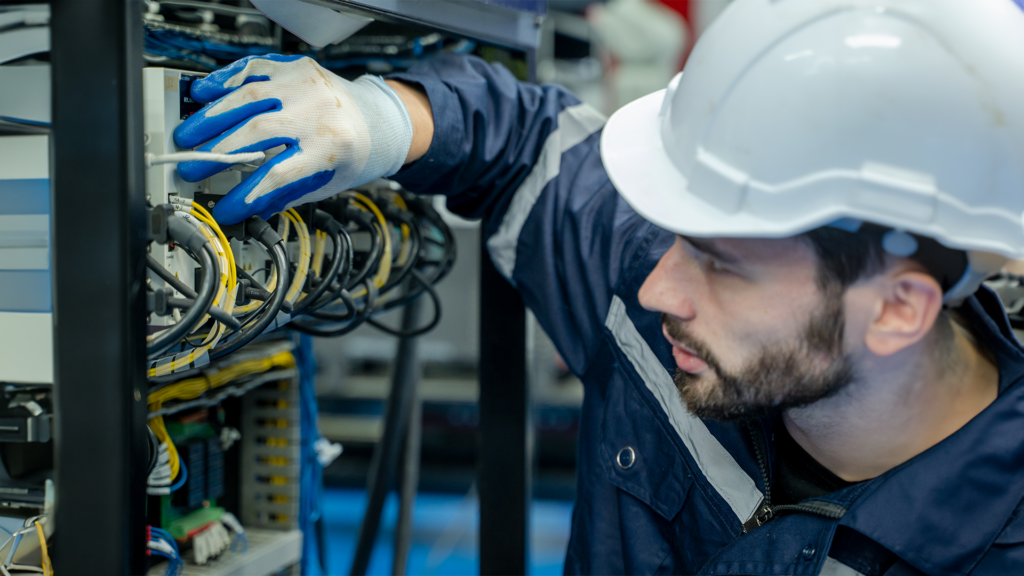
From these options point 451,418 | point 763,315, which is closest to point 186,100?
point 763,315

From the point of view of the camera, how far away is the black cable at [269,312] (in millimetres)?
743

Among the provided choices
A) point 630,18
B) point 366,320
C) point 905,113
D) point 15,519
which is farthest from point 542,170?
point 630,18

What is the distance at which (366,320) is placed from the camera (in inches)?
42.3

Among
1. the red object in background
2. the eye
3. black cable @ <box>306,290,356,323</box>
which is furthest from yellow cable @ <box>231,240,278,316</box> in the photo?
the red object in background

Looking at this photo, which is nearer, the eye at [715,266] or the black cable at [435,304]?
the eye at [715,266]

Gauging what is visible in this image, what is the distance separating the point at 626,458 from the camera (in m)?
1.06

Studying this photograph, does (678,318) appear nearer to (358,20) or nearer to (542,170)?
(542,170)

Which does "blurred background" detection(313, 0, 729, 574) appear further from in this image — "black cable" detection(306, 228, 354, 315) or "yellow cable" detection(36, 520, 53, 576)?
"yellow cable" detection(36, 520, 53, 576)

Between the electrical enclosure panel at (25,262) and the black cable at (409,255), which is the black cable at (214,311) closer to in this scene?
the electrical enclosure panel at (25,262)

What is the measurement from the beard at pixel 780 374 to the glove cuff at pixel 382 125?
1.23ft

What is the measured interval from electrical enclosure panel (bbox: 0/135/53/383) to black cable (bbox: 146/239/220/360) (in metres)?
0.20

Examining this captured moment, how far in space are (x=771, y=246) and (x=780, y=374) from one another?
14cm

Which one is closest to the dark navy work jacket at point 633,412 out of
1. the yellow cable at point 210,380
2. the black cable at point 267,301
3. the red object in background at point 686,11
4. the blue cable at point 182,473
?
the black cable at point 267,301

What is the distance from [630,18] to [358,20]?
117 inches
